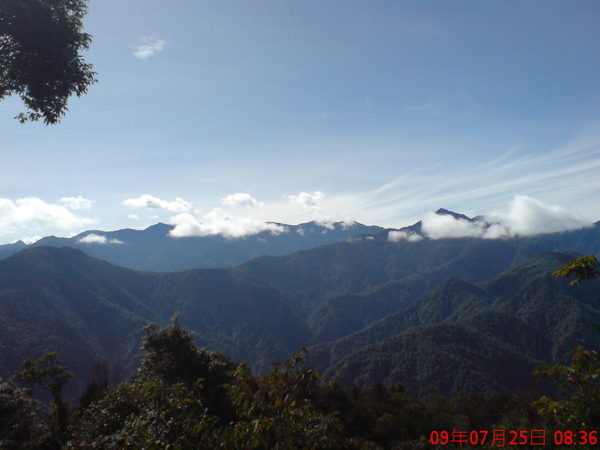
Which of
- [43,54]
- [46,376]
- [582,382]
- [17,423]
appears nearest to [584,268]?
[582,382]

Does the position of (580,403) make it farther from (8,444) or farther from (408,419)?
(408,419)

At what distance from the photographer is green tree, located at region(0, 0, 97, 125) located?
8656mm

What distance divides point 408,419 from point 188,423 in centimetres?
4902

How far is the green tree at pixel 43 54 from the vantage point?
866 cm

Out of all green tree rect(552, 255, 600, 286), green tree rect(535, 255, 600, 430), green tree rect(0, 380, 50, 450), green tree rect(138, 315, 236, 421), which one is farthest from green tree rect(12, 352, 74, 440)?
green tree rect(552, 255, 600, 286)

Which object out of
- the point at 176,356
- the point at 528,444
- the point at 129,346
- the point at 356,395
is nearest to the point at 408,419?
the point at 356,395

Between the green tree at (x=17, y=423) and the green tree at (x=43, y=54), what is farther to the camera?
the green tree at (x=17, y=423)

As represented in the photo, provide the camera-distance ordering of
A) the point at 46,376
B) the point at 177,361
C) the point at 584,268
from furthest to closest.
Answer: the point at 46,376 < the point at 177,361 < the point at 584,268

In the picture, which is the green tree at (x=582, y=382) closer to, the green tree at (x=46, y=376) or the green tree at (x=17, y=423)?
the green tree at (x=17, y=423)

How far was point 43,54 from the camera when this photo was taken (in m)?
9.15
